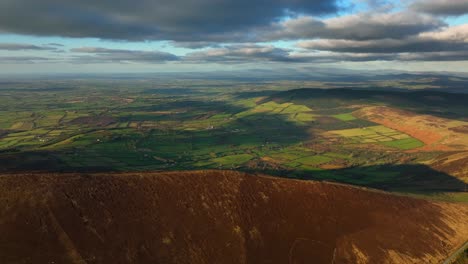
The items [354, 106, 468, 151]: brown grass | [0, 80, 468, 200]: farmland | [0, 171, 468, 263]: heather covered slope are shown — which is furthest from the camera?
[354, 106, 468, 151]: brown grass

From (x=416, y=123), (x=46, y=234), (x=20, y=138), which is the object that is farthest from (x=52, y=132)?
(x=416, y=123)

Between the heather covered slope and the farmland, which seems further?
the farmland

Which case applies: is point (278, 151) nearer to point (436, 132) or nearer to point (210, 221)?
point (436, 132)

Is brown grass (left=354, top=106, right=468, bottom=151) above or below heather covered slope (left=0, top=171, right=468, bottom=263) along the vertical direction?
below

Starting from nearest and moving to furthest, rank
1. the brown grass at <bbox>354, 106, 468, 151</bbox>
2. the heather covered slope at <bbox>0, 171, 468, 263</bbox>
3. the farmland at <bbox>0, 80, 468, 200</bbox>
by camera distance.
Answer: the heather covered slope at <bbox>0, 171, 468, 263</bbox> < the farmland at <bbox>0, 80, 468, 200</bbox> < the brown grass at <bbox>354, 106, 468, 151</bbox>

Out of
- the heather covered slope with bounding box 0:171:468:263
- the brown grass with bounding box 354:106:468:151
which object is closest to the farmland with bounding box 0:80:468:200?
the brown grass with bounding box 354:106:468:151

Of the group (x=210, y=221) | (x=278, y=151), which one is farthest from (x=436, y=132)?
(x=210, y=221)

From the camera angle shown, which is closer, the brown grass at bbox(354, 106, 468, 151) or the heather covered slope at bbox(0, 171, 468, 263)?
the heather covered slope at bbox(0, 171, 468, 263)

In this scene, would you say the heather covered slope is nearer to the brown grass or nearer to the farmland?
the farmland
